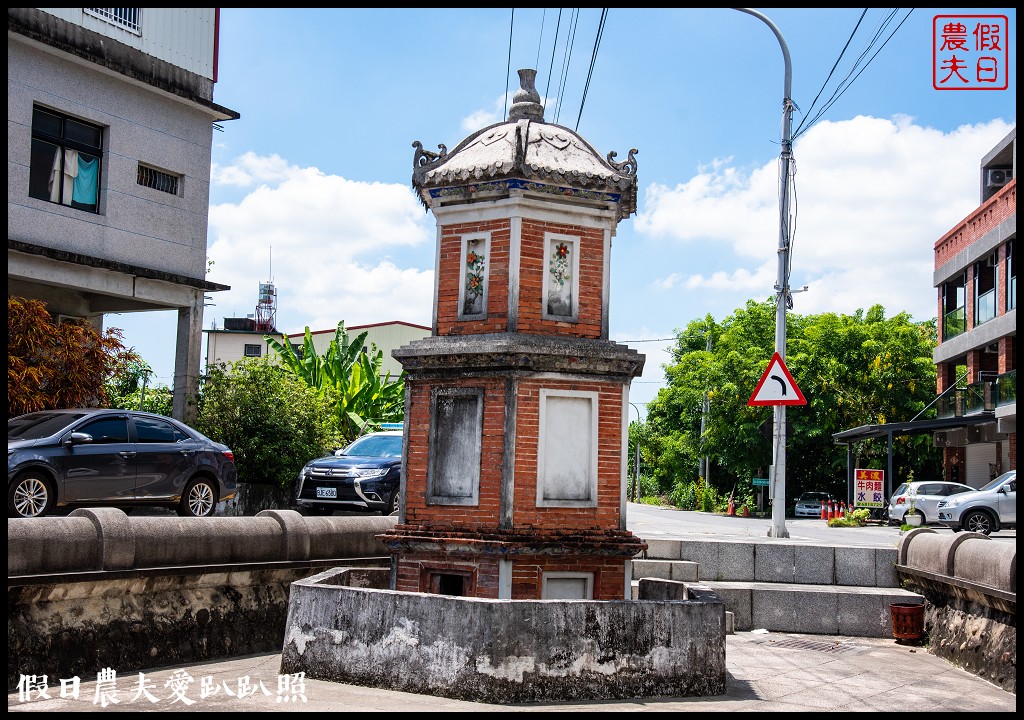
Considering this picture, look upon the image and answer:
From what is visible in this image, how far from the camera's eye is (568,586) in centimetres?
1025

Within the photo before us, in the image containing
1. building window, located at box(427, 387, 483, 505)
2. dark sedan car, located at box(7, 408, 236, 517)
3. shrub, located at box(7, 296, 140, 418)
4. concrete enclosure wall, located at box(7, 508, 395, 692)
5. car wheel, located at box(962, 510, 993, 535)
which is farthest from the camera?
car wheel, located at box(962, 510, 993, 535)

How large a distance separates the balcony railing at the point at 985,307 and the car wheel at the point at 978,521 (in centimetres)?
1168

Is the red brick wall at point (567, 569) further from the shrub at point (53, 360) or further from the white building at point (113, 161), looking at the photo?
the white building at point (113, 161)

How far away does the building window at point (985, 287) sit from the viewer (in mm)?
32312

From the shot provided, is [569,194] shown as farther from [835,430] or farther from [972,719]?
[835,430]

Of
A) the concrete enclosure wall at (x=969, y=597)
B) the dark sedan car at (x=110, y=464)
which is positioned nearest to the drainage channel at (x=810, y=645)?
the concrete enclosure wall at (x=969, y=597)

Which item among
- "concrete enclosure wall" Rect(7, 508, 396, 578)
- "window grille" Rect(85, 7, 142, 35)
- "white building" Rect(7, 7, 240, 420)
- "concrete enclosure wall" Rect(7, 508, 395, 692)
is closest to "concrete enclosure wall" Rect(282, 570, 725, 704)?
"concrete enclosure wall" Rect(7, 508, 395, 692)

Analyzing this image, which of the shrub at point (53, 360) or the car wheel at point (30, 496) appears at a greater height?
the shrub at point (53, 360)

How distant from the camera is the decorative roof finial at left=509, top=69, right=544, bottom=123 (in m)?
11.5

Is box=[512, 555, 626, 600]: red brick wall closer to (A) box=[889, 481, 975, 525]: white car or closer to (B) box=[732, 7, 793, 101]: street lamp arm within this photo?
(B) box=[732, 7, 793, 101]: street lamp arm

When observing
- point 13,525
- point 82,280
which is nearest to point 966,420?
point 82,280

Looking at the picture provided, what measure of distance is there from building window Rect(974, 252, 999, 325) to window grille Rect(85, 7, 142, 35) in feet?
87.3

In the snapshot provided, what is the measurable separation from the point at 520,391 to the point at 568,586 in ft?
6.90

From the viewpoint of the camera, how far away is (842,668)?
35.4ft
